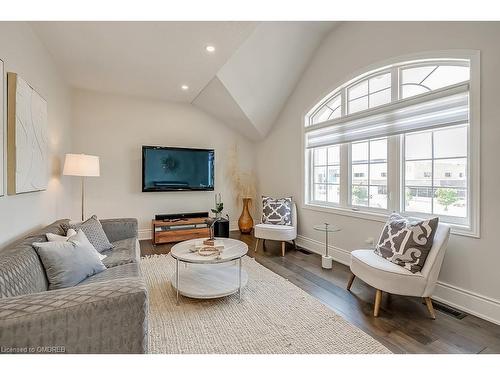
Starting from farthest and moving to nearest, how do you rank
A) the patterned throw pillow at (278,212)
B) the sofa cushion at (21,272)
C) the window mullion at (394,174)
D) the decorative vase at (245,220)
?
the decorative vase at (245,220) < the patterned throw pillow at (278,212) < the window mullion at (394,174) < the sofa cushion at (21,272)

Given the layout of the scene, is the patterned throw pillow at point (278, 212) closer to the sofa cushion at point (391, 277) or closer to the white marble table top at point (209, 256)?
the white marble table top at point (209, 256)

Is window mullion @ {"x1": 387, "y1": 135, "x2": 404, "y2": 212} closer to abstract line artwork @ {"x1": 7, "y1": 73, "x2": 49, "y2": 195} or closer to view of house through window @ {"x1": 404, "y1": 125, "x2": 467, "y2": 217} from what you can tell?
view of house through window @ {"x1": 404, "y1": 125, "x2": 467, "y2": 217}

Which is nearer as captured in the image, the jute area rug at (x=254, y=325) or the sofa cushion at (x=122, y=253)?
the jute area rug at (x=254, y=325)

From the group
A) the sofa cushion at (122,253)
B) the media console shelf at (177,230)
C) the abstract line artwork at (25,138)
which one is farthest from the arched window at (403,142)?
the abstract line artwork at (25,138)

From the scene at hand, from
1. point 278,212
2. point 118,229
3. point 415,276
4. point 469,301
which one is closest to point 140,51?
point 118,229

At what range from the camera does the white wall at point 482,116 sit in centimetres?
200

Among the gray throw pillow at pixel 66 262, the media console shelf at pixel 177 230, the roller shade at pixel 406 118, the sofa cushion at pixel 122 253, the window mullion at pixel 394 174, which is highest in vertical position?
the roller shade at pixel 406 118

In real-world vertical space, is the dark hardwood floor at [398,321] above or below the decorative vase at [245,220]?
below

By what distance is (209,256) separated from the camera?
2275 millimetres

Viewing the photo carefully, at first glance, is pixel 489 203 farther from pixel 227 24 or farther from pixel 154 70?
pixel 154 70

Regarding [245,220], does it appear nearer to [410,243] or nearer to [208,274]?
[208,274]

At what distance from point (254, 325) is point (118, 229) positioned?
→ 1919 mm

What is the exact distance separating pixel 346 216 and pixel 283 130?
6.66 feet

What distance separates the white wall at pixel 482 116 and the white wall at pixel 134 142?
1.84 m
